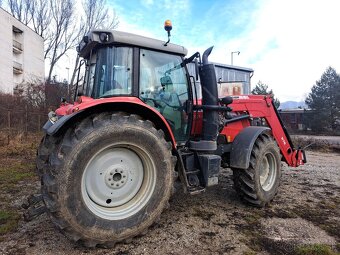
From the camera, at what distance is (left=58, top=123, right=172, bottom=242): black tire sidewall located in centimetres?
308

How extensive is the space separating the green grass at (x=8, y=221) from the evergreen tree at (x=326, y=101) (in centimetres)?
3619

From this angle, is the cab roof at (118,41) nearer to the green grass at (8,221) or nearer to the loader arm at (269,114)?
the loader arm at (269,114)

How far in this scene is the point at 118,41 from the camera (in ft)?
12.4

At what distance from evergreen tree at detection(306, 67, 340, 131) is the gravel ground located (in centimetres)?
3256

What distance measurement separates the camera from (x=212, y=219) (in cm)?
423

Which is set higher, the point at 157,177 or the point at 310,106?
the point at 310,106

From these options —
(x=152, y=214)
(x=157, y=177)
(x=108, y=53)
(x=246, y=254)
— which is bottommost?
(x=246, y=254)

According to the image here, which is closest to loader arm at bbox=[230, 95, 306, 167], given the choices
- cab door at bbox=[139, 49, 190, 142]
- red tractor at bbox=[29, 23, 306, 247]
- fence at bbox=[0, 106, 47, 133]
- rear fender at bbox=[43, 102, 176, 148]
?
red tractor at bbox=[29, 23, 306, 247]

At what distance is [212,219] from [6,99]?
40.5 ft

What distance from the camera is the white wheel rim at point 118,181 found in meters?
3.38

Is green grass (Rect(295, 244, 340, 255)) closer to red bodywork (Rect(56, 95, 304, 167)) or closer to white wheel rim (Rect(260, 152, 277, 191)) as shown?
white wheel rim (Rect(260, 152, 277, 191))

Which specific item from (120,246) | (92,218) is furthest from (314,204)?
(92,218)

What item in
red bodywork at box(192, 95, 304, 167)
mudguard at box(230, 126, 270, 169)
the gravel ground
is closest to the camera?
the gravel ground

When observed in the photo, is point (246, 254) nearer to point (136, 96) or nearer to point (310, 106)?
point (136, 96)
